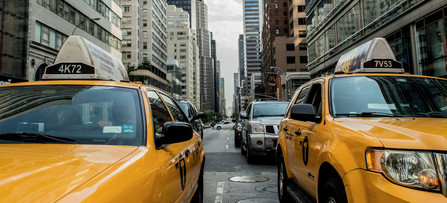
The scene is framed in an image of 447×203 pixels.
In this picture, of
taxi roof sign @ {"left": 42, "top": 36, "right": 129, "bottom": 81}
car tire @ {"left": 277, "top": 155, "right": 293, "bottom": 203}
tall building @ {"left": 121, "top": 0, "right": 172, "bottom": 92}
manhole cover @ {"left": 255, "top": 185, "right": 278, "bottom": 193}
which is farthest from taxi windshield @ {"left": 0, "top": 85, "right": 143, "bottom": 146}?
tall building @ {"left": 121, "top": 0, "right": 172, "bottom": 92}

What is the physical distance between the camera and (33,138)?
2.45 meters

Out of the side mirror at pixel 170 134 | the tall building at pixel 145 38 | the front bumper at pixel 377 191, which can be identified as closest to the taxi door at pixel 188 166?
the side mirror at pixel 170 134

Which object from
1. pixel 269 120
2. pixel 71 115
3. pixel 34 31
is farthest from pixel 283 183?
pixel 34 31

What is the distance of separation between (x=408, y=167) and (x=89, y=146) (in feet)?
7.16

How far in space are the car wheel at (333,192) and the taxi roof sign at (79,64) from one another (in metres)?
4.54

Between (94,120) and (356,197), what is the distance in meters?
2.17

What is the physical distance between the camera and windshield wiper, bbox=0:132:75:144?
7.98 feet

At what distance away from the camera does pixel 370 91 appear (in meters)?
3.84

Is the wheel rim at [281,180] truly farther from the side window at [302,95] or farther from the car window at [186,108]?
the car window at [186,108]

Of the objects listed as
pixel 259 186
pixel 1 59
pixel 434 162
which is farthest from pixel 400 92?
pixel 1 59

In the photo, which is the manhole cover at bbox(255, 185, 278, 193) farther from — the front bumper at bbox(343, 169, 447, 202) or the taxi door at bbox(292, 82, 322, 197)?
the front bumper at bbox(343, 169, 447, 202)

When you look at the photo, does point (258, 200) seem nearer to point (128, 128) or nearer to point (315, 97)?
point (315, 97)

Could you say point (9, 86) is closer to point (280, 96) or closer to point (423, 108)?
point (423, 108)

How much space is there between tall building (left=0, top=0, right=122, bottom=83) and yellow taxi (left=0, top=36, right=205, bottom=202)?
19984mm
